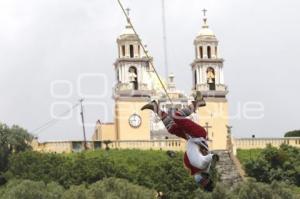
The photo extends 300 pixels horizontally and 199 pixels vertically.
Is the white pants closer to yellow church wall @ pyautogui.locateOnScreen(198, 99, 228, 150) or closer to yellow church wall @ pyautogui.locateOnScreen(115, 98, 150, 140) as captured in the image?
yellow church wall @ pyautogui.locateOnScreen(198, 99, 228, 150)

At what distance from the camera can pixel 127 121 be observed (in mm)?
59594

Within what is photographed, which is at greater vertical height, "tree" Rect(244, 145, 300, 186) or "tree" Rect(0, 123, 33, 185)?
"tree" Rect(0, 123, 33, 185)

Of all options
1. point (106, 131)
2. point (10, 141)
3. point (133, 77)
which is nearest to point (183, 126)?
point (10, 141)

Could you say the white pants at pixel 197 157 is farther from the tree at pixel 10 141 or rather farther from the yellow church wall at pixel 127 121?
the yellow church wall at pixel 127 121

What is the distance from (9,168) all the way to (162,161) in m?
7.43

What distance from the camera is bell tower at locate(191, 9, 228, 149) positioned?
6003cm

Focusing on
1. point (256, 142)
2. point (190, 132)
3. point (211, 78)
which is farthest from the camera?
point (211, 78)

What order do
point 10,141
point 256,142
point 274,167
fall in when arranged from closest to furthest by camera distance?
point 274,167 < point 10,141 < point 256,142

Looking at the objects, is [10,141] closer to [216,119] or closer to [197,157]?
[216,119]

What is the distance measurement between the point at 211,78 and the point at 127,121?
6.87 m

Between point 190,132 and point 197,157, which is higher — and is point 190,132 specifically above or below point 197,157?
above

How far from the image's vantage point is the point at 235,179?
46.6 m

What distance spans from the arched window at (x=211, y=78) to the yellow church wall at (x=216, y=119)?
4.94 feet

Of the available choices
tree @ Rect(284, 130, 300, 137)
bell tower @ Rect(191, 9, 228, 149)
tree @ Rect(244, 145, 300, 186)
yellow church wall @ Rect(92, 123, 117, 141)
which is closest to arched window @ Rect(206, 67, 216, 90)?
bell tower @ Rect(191, 9, 228, 149)
